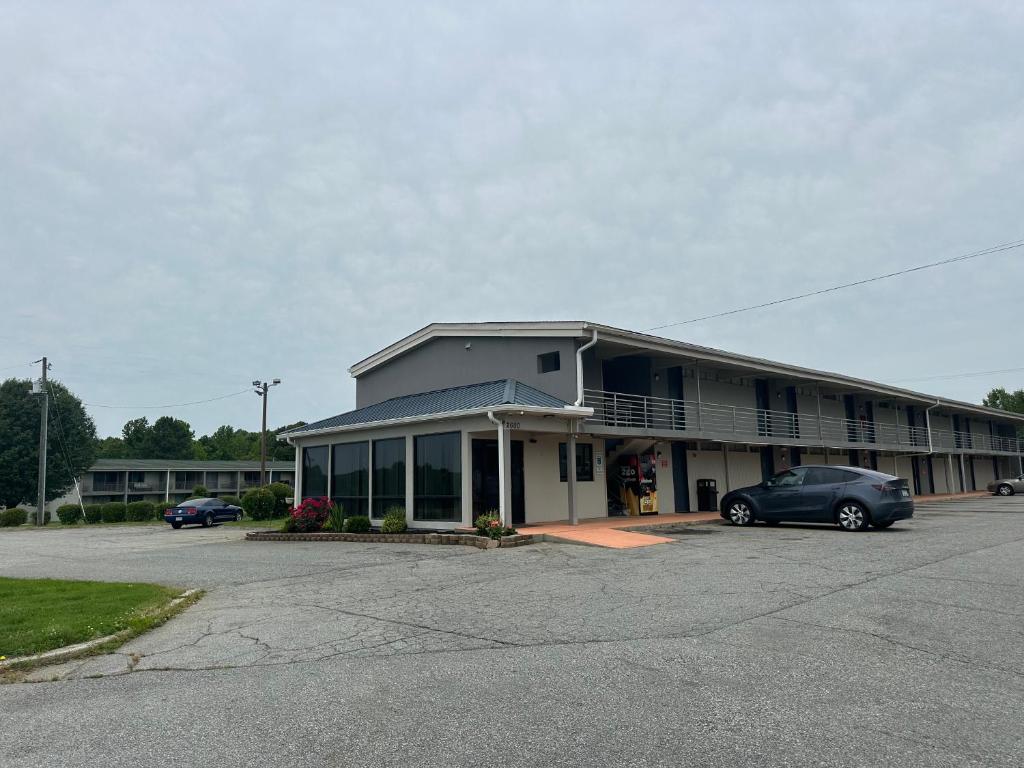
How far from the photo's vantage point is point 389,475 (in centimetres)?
1944

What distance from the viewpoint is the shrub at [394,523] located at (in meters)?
17.6

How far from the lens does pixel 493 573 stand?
34.4 ft

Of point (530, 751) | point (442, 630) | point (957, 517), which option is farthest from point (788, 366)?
point (530, 751)

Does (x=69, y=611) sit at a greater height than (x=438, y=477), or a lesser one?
lesser

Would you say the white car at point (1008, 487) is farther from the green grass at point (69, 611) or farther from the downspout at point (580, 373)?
the green grass at point (69, 611)

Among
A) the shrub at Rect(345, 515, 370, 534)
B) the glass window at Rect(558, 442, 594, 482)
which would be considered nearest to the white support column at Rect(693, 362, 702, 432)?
the glass window at Rect(558, 442, 594, 482)

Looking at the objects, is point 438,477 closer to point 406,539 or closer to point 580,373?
point 406,539

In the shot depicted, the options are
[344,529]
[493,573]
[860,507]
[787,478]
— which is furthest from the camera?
[344,529]

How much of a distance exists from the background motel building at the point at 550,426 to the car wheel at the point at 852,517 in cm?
549

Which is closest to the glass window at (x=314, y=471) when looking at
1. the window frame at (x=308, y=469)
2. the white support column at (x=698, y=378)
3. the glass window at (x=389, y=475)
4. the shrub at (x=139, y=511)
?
the window frame at (x=308, y=469)

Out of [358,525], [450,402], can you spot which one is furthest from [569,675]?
[358,525]

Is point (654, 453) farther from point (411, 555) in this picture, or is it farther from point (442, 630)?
point (442, 630)

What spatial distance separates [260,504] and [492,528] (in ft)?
72.4

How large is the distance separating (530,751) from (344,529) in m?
15.9
